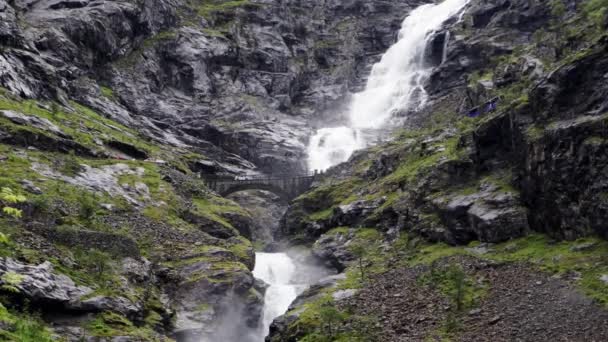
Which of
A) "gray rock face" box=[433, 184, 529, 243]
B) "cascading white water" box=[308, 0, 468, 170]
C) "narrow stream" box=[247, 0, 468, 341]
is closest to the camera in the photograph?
"gray rock face" box=[433, 184, 529, 243]

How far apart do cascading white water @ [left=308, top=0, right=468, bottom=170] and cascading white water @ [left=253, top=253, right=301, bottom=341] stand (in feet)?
157

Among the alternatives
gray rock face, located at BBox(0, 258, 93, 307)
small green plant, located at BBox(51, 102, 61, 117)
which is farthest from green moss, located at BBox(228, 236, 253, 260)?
small green plant, located at BBox(51, 102, 61, 117)

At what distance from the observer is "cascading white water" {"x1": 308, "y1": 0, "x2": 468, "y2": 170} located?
124m

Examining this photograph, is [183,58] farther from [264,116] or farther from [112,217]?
[112,217]

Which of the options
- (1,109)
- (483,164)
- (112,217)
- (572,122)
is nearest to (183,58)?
(1,109)

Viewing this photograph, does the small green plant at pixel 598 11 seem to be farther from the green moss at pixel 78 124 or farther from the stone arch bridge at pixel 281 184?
the green moss at pixel 78 124

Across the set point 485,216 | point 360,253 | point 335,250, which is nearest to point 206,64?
point 335,250

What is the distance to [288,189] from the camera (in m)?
105

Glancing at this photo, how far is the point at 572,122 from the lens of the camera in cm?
4366

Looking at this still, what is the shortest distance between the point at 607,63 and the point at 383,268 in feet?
87.3

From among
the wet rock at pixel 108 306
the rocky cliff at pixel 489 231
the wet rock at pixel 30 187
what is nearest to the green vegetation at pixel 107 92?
the rocky cliff at pixel 489 231

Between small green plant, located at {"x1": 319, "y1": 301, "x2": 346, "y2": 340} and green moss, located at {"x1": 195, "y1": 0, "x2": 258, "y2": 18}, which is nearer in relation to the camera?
small green plant, located at {"x1": 319, "y1": 301, "x2": 346, "y2": 340}

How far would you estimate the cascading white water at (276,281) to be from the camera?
5728 cm

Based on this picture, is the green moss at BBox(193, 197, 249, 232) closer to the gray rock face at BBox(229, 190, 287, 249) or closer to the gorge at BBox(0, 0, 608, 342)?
the gorge at BBox(0, 0, 608, 342)
